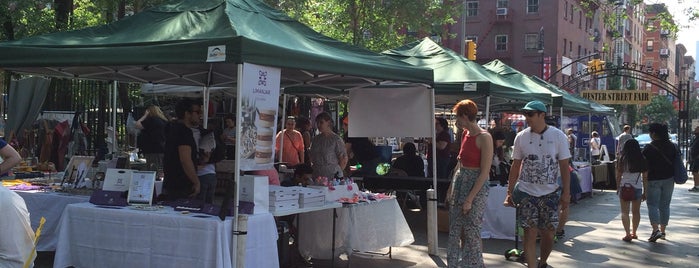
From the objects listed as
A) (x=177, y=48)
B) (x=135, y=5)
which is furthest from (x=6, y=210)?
(x=135, y=5)

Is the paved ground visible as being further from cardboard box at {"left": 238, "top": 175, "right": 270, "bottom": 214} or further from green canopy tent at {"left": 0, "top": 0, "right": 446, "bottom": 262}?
green canopy tent at {"left": 0, "top": 0, "right": 446, "bottom": 262}

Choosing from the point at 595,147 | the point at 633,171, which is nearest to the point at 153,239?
the point at 633,171

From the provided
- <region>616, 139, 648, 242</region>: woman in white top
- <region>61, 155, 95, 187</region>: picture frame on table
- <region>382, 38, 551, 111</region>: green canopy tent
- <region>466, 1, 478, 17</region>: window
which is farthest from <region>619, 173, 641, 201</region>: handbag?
<region>466, 1, 478, 17</region>: window

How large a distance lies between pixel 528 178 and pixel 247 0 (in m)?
3.29

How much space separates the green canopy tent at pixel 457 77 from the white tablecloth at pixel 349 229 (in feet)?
10.1

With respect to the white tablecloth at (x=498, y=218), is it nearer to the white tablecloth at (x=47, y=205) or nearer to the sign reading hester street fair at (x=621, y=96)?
the white tablecloth at (x=47, y=205)

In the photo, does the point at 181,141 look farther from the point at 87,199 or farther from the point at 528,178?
the point at 528,178

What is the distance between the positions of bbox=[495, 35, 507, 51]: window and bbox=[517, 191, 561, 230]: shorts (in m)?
43.5

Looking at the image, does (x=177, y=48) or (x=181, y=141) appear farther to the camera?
(x=181, y=141)

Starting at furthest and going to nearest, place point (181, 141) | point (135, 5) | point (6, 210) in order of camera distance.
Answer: point (135, 5), point (181, 141), point (6, 210)

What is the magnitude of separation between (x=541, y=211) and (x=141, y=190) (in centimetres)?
369

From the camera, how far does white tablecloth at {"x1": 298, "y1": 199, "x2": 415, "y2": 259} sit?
7070 millimetres

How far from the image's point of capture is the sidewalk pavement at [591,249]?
25.7 feet

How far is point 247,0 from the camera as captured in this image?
6758 mm
